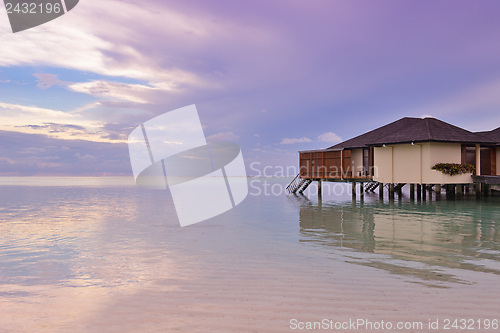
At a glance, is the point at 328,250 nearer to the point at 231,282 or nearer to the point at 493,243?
the point at 231,282

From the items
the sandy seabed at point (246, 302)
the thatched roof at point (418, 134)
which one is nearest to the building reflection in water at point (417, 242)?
the sandy seabed at point (246, 302)

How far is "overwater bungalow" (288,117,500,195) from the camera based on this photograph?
23.1 meters

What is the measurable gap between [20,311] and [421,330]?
20.0 feet

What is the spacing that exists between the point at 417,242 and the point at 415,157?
15409mm

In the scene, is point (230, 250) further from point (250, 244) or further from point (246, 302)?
point (246, 302)

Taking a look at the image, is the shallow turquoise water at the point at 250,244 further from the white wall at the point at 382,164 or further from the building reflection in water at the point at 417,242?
the white wall at the point at 382,164

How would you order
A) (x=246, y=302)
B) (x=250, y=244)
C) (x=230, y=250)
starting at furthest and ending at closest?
(x=250, y=244), (x=230, y=250), (x=246, y=302)

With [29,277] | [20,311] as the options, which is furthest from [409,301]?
[29,277]

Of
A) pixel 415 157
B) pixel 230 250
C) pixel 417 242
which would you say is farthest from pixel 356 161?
pixel 230 250

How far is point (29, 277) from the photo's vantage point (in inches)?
286

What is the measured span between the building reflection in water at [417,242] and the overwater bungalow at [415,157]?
7055 millimetres

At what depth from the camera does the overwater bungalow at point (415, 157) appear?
23078mm

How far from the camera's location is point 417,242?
1030 cm

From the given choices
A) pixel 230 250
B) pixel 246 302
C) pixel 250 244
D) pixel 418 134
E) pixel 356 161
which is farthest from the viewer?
pixel 356 161
